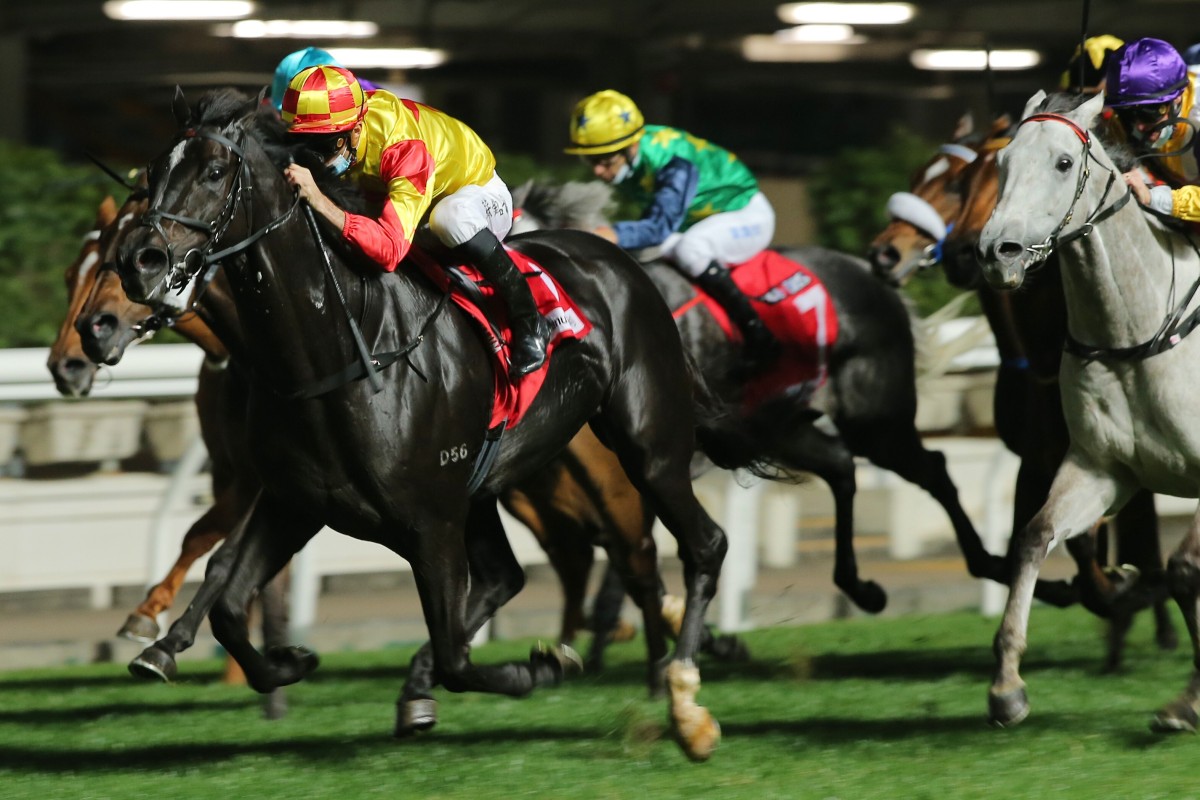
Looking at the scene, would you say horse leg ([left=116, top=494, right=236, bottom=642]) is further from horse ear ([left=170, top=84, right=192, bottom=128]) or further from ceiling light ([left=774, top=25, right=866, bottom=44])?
ceiling light ([left=774, top=25, right=866, bottom=44])

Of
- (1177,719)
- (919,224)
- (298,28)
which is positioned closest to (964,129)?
(919,224)

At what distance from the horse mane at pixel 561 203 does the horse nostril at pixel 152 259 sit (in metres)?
2.28

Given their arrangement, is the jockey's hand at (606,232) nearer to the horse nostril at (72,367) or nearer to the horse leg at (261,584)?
the horse nostril at (72,367)

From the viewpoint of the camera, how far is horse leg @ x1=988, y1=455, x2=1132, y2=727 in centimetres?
434

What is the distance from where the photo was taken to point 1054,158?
14.3 feet

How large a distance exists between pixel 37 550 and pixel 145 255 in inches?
127

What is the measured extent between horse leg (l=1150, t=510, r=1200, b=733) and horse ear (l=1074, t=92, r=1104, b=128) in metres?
1.01

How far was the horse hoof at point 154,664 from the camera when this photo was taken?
13.8 ft

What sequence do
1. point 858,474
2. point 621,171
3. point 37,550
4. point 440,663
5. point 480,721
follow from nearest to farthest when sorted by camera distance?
1. point 440,663
2. point 480,721
3. point 621,171
4. point 37,550
5. point 858,474

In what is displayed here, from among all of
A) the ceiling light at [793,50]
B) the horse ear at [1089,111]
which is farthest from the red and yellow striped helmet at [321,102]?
the ceiling light at [793,50]

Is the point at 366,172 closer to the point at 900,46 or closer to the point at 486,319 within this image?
the point at 486,319

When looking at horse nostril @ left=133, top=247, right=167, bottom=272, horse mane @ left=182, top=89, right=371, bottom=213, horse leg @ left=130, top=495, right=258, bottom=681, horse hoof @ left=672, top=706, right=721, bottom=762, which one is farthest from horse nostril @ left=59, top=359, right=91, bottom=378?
horse hoof @ left=672, top=706, right=721, bottom=762

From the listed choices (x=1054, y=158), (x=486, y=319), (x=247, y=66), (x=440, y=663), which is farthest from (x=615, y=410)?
(x=247, y=66)

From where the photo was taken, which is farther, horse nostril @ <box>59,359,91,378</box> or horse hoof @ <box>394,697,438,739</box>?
horse nostril @ <box>59,359,91,378</box>
